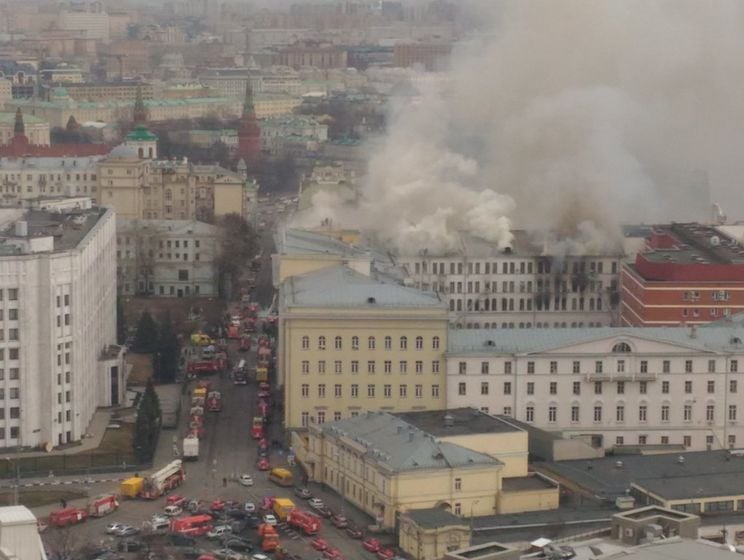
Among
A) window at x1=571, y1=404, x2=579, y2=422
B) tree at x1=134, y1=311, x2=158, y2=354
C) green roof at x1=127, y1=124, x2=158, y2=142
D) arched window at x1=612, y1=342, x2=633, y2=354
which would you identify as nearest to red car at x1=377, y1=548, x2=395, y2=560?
window at x1=571, y1=404, x2=579, y2=422

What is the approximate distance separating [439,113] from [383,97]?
31877 millimetres

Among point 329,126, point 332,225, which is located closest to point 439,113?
point 332,225

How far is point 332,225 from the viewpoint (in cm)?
3772

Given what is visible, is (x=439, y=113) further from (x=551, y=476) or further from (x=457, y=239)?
(x=551, y=476)

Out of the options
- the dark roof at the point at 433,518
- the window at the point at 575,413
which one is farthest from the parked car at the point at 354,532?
the window at the point at 575,413

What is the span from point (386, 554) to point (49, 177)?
28329 mm

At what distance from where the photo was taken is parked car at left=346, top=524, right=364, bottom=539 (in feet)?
74.8

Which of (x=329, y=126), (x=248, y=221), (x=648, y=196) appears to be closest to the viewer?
(x=648, y=196)

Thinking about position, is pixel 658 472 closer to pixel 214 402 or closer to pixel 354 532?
pixel 354 532

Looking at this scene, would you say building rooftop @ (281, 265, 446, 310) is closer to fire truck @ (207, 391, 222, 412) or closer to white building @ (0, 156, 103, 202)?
fire truck @ (207, 391, 222, 412)

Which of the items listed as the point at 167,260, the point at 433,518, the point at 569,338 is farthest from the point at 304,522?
the point at 167,260

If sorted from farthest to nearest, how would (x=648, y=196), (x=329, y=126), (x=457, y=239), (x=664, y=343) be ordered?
(x=329, y=126)
(x=648, y=196)
(x=457, y=239)
(x=664, y=343)

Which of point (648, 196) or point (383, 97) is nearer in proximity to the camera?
point (648, 196)

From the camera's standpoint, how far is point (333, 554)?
21.9 m
